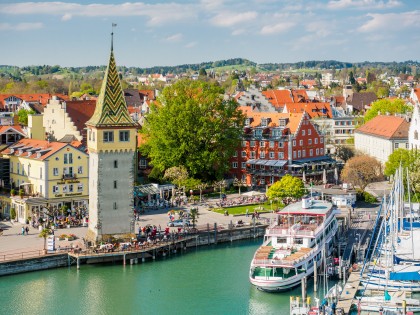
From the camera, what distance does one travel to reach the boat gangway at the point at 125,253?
203 feet

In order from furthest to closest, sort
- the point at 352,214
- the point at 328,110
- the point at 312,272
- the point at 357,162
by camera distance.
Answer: the point at 328,110 → the point at 357,162 → the point at 352,214 → the point at 312,272

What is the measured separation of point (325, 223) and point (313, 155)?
1450 inches

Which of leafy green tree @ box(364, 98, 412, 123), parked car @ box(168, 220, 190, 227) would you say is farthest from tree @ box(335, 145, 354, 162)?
parked car @ box(168, 220, 190, 227)

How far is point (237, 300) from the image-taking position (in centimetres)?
5453

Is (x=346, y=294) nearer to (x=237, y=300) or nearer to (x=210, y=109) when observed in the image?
(x=237, y=300)

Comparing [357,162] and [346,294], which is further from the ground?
[357,162]

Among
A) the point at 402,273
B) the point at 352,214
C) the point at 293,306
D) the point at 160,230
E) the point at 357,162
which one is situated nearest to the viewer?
the point at 293,306

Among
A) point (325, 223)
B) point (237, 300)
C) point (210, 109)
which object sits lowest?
point (237, 300)

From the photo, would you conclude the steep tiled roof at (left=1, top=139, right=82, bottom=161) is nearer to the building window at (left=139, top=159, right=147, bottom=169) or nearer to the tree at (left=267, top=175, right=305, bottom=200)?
the building window at (left=139, top=159, right=147, bottom=169)

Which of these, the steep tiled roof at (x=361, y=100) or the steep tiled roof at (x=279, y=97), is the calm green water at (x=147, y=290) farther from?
the steep tiled roof at (x=361, y=100)

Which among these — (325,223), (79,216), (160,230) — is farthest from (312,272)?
(79,216)

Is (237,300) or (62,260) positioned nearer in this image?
(237,300)

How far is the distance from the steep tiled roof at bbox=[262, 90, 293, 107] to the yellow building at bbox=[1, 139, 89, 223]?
69.1 metres

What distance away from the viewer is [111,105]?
65375mm
